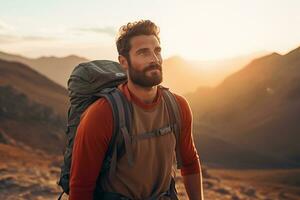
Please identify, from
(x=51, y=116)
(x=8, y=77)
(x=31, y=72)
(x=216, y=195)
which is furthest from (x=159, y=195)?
(x=31, y=72)

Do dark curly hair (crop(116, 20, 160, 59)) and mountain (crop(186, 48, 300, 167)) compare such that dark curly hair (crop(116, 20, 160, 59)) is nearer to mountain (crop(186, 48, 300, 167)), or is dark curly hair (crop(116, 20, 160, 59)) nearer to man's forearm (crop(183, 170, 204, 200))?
man's forearm (crop(183, 170, 204, 200))

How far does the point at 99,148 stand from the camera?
2.84 meters

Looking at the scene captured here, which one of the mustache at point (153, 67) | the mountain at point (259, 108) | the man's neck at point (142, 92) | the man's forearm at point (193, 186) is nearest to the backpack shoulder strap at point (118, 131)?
the man's neck at point (142, 92)

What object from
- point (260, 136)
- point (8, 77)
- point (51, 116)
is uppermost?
point (8, 77)

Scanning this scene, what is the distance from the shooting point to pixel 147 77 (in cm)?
305

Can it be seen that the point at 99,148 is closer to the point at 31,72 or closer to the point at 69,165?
the point at 69,165

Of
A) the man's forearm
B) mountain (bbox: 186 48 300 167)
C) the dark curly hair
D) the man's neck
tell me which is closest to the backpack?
the man's neck

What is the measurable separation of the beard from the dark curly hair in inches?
7.3

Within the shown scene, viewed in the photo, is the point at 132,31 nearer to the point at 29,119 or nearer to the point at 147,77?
the point at 147,77

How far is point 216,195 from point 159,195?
492 inches

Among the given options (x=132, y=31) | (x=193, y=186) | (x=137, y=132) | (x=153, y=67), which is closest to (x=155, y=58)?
(x=153, y=67)

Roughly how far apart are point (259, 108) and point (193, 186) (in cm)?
6305

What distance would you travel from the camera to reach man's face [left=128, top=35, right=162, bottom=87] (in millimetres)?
3061

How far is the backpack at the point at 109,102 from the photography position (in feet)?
9.48
